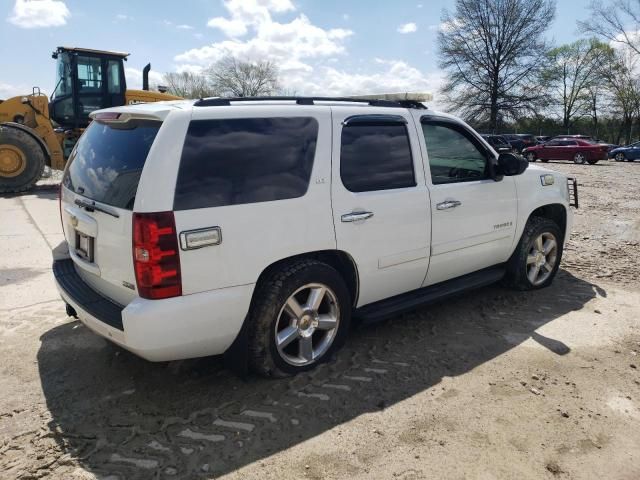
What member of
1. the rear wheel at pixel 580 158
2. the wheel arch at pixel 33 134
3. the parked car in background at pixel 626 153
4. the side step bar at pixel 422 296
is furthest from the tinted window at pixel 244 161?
the parked car in background at pixel 626 153

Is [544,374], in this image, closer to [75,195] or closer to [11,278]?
[75,195]

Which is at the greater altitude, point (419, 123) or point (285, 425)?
point (419, 123)

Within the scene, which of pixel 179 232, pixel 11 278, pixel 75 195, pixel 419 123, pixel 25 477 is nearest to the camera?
pixel 25 477

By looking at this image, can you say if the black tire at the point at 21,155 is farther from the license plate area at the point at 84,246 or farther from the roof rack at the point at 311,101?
the roof rack at the point at 311,101

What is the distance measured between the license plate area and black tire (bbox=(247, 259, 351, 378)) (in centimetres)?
109

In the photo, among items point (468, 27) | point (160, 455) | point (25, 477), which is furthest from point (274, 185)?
point (468, 27)

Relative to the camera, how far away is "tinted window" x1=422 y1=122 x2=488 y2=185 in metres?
4.02

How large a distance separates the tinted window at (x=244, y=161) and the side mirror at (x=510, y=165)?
77.3 inches

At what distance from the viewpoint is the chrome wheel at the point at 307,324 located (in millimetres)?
3291

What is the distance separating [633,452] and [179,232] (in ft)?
8.96

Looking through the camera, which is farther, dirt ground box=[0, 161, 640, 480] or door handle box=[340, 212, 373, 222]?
door handle box=[340, 212, 373, 222]

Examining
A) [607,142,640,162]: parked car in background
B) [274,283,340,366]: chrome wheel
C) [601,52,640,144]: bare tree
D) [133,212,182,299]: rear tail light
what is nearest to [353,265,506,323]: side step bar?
[274,283,340,366]: chrome wheel

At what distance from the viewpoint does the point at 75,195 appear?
340 cm

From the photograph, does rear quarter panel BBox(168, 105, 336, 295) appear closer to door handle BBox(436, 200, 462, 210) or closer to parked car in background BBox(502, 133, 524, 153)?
door handle BBox(436, 200, 462, 210)
